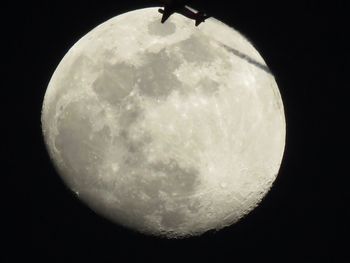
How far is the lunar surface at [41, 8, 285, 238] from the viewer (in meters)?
4.36

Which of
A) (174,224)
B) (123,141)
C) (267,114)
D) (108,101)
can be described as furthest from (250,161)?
(108,101)

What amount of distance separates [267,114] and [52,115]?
8.55 ft

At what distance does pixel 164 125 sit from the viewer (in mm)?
4340

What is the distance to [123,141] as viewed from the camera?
4398 millimetres

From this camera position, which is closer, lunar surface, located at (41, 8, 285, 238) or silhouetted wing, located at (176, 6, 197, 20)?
silhouetted wing, located at (176, 6, 197, 20)

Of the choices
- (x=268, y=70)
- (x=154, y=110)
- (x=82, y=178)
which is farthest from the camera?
(x=268, y=70)

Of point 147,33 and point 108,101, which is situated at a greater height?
point 147,33

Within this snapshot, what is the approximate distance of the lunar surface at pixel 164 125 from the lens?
4.36 metres

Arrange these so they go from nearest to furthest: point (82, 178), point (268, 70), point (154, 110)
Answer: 1. point (154, 110)
2. point (82, 178)
3. point (268, 70)

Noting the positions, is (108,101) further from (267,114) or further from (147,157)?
(267,114)

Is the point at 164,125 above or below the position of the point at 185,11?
below

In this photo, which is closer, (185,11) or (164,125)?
(185,11)

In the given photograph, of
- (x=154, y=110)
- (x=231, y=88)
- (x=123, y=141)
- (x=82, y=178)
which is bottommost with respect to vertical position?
(x=82, y=178)

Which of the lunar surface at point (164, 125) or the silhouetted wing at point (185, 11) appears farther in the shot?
the lunar surface at point (164, 125)
